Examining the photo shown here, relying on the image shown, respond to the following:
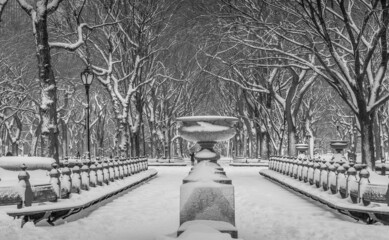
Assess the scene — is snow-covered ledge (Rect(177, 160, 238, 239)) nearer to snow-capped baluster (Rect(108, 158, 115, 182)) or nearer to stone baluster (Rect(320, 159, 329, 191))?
stone baluster (Rect(320, 159, 329, 191))

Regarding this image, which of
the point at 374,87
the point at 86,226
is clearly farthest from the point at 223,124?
the point at 374,87

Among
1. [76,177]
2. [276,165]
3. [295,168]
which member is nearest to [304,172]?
[295,168]

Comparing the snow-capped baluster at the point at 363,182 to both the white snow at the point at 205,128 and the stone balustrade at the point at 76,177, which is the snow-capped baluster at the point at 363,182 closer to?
the white snow at the point at 205,128

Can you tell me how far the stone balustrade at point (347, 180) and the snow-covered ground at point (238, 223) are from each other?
0.57m

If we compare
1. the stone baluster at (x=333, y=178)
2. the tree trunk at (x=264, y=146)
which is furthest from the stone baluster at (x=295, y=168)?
the tree trunk at (x=264, y=146)

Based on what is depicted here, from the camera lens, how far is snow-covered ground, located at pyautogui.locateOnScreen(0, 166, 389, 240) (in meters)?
8.95

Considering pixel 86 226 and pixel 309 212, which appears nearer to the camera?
pixel 86 226

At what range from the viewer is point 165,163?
138 feet

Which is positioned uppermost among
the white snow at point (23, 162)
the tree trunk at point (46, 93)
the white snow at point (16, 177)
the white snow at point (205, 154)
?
the tree trunk at point (46, 93)

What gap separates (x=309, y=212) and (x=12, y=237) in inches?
266

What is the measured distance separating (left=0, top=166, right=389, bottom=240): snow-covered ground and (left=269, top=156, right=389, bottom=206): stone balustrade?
57 cm

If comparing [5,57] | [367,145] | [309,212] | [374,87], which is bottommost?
[309,212]

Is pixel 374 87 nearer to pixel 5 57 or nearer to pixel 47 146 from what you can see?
pixel 47 146

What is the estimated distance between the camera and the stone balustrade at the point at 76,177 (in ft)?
32.0
